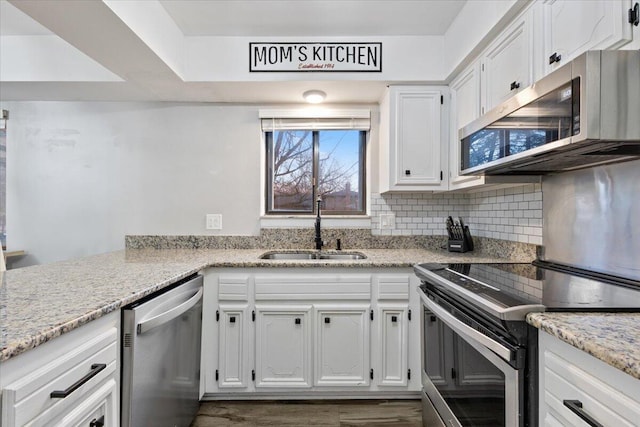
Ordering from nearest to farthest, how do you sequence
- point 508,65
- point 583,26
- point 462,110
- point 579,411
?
point 579,411
point 583,26
point 508,65
point 462,110

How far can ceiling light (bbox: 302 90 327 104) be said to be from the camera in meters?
2.40

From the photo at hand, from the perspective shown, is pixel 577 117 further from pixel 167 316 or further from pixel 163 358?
pixel 163 358

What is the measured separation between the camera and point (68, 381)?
88 cm

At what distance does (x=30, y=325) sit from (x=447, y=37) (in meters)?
2.52

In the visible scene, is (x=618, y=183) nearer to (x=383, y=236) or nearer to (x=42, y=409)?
(x=383, y=236)

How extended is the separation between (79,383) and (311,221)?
6.24 ft

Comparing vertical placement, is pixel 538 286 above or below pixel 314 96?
below

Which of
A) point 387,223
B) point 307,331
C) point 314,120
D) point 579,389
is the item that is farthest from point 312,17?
point 579,389

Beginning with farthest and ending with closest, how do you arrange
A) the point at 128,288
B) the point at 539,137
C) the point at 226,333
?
1. the point at 226,333
2. the point at 128,288
3. the point at 539,137

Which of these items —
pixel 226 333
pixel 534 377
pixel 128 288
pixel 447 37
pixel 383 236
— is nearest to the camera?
pixel 534 377

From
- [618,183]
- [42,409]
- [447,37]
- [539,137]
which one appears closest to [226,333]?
Result: [42,409]

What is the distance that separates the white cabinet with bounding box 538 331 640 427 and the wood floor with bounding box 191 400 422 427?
1.17 metres

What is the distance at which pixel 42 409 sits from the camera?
0.79 metres

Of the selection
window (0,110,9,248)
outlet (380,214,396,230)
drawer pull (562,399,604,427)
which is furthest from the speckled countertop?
window (0,110,9,248)
